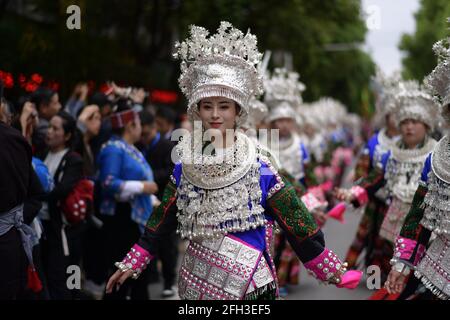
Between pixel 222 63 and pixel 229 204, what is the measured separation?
2.59 ft

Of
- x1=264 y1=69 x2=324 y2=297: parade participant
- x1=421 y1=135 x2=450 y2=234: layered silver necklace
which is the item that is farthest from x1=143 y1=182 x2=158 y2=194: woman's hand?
x1=421 y1=135 x2=450 y2=234: layered silver necklace

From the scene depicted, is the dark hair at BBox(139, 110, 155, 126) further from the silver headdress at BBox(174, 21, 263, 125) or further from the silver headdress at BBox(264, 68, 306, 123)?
the silver headdress at BBox(174, 21, 263, 125)

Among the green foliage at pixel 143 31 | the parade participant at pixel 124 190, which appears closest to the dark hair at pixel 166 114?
the parade participant at pixel 124 190

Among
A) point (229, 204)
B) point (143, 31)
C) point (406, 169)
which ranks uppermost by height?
point (143, 31)

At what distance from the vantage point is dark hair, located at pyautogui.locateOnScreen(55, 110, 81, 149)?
6215 mm

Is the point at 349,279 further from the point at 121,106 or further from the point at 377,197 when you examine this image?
the point at 377,197

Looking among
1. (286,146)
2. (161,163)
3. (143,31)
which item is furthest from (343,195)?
(143,31)

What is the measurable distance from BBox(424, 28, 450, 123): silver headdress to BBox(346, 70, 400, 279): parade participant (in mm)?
3257

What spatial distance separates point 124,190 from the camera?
21.3 feet

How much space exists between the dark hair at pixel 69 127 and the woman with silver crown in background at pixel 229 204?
229 cm

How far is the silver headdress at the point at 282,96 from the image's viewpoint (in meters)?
8.40

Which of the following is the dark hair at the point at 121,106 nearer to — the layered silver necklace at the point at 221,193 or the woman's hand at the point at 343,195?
the woman's hand at the point at 343,195
